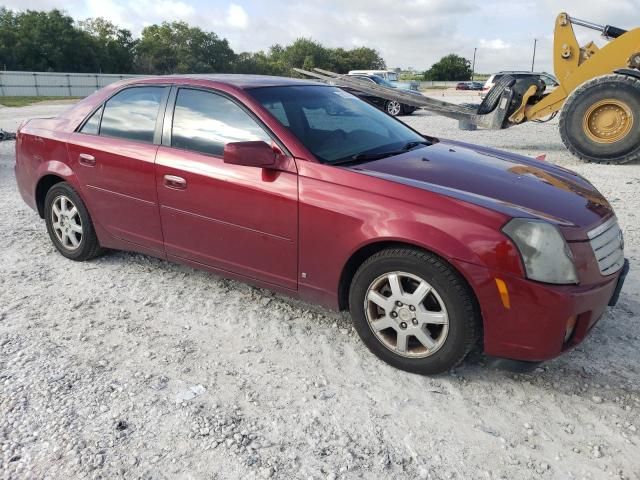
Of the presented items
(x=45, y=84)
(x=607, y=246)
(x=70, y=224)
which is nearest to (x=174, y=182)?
(x=70, y=224)

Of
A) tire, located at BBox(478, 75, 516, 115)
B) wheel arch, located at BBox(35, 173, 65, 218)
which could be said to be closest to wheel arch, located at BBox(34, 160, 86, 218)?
wheel arch, located at BBox(35, 173, 65, 218)

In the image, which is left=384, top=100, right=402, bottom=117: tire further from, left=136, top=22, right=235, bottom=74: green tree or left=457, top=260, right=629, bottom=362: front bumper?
left=136, top=22, right=235, bottom=74: green tree

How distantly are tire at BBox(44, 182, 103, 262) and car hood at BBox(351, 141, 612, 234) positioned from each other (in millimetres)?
2507

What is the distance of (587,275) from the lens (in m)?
2.66

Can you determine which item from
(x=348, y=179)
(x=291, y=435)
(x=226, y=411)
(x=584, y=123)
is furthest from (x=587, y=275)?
(x=584, y=123)

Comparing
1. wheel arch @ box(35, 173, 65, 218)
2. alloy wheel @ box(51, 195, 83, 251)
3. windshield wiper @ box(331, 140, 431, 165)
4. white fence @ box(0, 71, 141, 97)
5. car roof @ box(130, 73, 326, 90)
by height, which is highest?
car roof @ box(130, 73, 326, 90)

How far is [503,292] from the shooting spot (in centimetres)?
261

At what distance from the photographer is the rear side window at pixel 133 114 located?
12.9 feet

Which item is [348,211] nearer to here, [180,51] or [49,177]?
[49,177]

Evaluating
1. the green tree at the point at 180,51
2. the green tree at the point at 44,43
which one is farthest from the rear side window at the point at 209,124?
the green tree at the point at 180,51

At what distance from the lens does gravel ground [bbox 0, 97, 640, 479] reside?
2330 millimetres

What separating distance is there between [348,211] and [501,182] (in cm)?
94

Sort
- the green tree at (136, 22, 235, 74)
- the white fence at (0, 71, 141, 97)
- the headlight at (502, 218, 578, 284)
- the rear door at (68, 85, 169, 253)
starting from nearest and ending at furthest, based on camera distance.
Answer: the headlight at (502, 218, 578, 284) < the rear door at (68, 85, 169, 253) < the white fence at (0, 71, 141, 97) < the green tree at (136, 22, 235, 74)

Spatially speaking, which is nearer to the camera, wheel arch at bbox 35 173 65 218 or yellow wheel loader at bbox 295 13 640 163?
wheel arch at bbox 35 173 65 218
